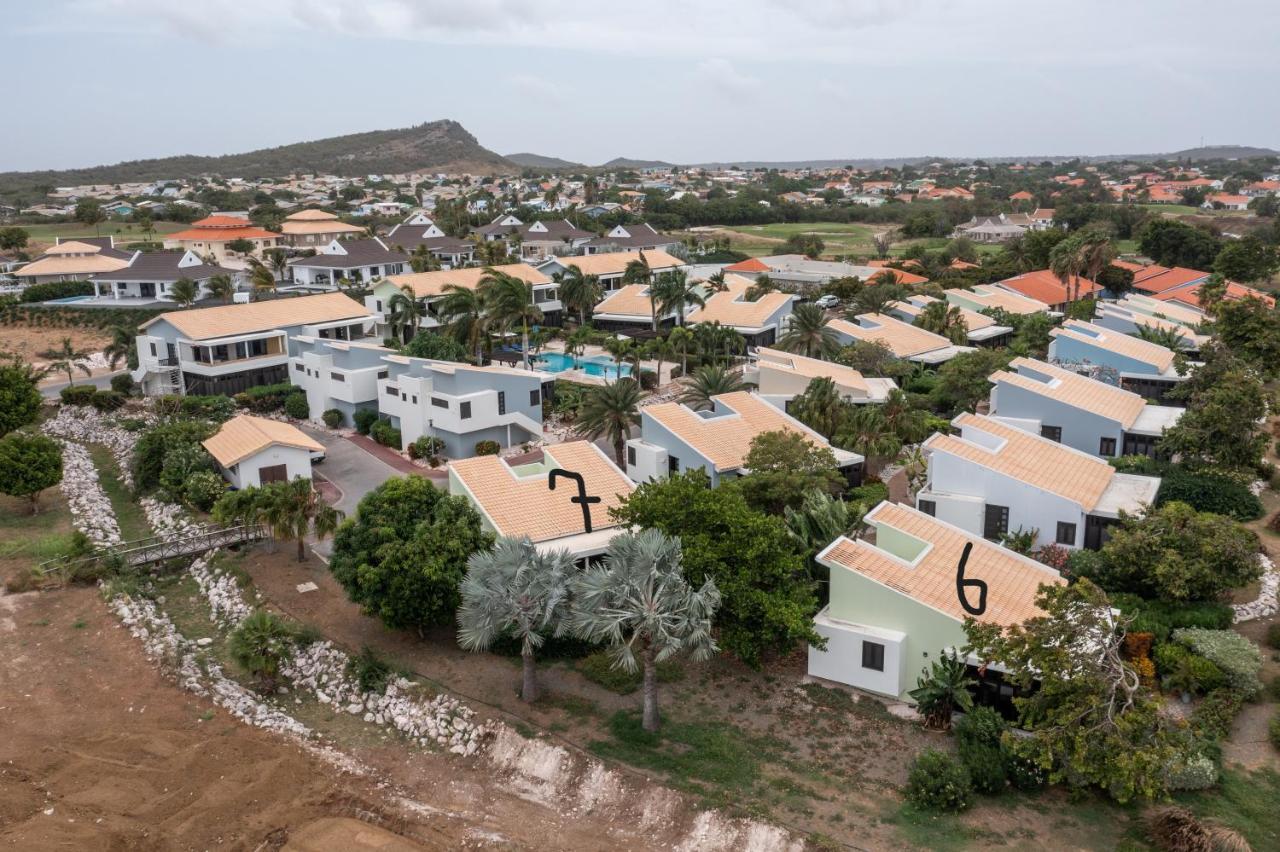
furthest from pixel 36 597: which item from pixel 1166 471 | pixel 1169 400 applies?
pixel 1169 400

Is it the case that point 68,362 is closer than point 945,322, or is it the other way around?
point 68,362

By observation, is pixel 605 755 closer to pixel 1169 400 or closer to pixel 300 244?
pixel 1169 400

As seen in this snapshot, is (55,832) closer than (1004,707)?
Yes

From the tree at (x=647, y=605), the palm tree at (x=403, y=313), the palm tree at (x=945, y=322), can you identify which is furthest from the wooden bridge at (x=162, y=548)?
the palm tree at (x=945, y=322)

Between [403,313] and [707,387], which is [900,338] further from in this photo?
[403,313]

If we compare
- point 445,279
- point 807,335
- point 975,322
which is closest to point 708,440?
point 807,335

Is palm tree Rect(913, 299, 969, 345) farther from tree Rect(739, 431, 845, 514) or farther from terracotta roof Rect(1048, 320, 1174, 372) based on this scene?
tree Rect(739, 431, 845, 514)

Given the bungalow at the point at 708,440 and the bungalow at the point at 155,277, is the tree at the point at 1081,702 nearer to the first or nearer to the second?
the bungalow at the point at 708,440

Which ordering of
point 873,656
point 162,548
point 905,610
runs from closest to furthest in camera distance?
1. point 905,610
2. point 873,656
3. point 162,548
